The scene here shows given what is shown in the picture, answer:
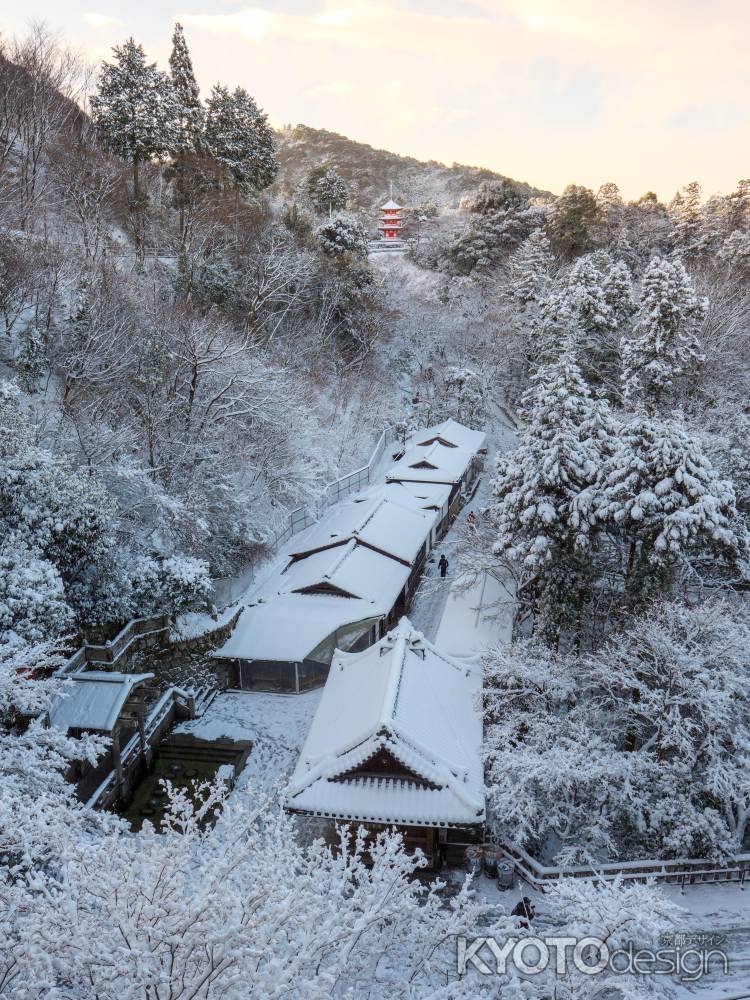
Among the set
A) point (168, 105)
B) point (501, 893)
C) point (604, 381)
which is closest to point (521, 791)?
point (501, 893)

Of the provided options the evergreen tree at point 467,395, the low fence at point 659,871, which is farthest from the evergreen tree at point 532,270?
the low fence at point 659,871

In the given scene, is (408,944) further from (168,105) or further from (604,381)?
(168,105)

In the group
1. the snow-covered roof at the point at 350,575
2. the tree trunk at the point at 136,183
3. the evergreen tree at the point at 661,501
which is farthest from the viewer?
the tree trunk at the point at 136,183

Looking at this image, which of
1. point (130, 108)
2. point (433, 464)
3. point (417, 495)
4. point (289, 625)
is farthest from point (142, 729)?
point (130, 108)

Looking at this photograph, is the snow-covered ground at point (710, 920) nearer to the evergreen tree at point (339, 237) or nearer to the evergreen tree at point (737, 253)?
the evergreen tree at point (339, 237)

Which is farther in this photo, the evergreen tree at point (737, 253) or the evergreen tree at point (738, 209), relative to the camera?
the evergreen tree at point (738, 209)
